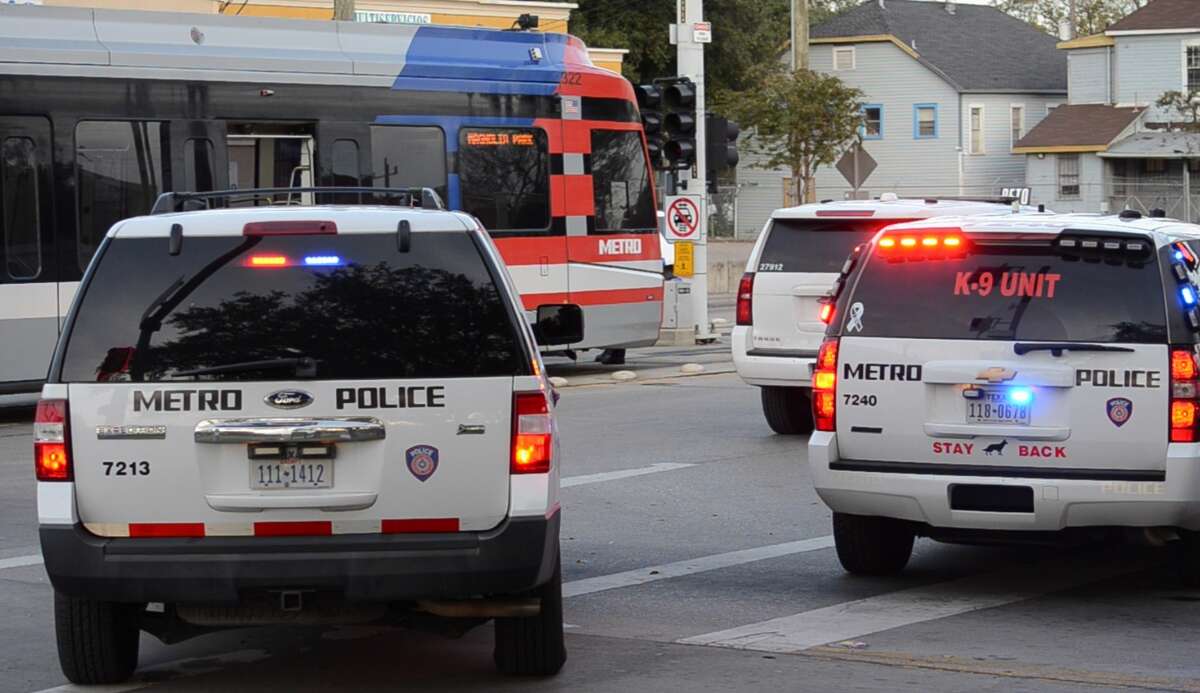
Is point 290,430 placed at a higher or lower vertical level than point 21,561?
higher

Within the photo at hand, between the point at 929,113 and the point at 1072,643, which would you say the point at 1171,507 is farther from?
the point at 929,113

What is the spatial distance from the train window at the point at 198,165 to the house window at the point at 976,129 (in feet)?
172

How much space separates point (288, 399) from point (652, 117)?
1810cm

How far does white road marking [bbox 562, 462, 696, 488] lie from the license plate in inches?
188

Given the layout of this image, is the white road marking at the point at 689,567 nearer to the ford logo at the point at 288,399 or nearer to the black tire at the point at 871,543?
the black tire at the point at 871,543

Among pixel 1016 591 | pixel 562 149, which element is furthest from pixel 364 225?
pixel 562 149

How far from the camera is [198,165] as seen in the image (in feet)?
59.9

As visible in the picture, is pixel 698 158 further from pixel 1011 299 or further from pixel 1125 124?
pixel 1125 124

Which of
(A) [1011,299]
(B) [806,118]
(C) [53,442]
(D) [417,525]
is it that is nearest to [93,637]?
(C) [53,442]

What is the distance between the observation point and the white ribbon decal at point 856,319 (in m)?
9.14

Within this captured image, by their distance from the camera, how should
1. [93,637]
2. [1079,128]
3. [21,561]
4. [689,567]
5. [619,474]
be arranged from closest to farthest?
[93,637] → [689,567] → [21,561] → [619,474] → [1079,128]

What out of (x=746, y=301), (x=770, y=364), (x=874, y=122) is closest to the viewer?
(x=770, y=364)

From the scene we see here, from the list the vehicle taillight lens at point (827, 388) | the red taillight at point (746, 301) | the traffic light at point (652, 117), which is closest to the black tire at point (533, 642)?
the vehicle taillight lens at point (827, 388)

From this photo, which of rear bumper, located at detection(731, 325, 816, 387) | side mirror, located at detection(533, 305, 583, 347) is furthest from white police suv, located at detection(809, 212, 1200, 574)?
rear bumper, located at detection(731, 325, 816, 387)
